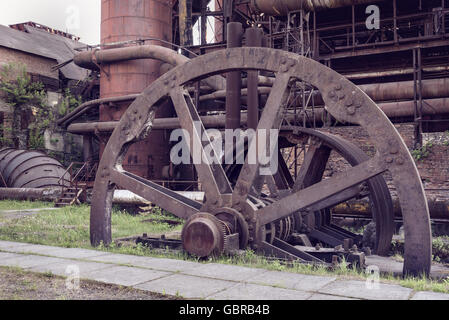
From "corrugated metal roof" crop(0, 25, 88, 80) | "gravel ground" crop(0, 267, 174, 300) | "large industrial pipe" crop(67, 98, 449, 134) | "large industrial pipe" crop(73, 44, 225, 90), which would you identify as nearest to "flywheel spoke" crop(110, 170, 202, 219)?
"gravel ground" crop(0, 267, 174, 300)

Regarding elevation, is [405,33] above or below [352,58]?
above

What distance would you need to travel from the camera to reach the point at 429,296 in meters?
3.32

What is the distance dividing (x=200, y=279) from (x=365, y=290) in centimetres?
141

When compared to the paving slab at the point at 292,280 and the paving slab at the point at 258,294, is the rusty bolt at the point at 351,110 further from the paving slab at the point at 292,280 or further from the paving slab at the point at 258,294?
the paving slab at the point at 258,294

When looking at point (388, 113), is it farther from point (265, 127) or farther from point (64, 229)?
point (64, 229)

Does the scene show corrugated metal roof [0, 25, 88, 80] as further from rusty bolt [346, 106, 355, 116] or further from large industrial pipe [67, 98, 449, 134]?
rusty bolt [346, 106, 355, 116]

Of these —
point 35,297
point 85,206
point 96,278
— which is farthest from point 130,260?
point 85,206

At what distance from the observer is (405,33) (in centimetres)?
1861

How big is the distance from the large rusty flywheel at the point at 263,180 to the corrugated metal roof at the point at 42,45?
65.6ft

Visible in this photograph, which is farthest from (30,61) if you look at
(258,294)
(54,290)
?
(258,294)

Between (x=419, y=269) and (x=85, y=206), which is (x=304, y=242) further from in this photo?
(x=85, y=206)

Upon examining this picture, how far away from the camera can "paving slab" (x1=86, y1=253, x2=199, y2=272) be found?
14.9ft

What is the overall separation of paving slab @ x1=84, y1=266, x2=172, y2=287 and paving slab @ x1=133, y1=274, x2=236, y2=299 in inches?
5.1

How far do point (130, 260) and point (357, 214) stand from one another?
593 centimetres
